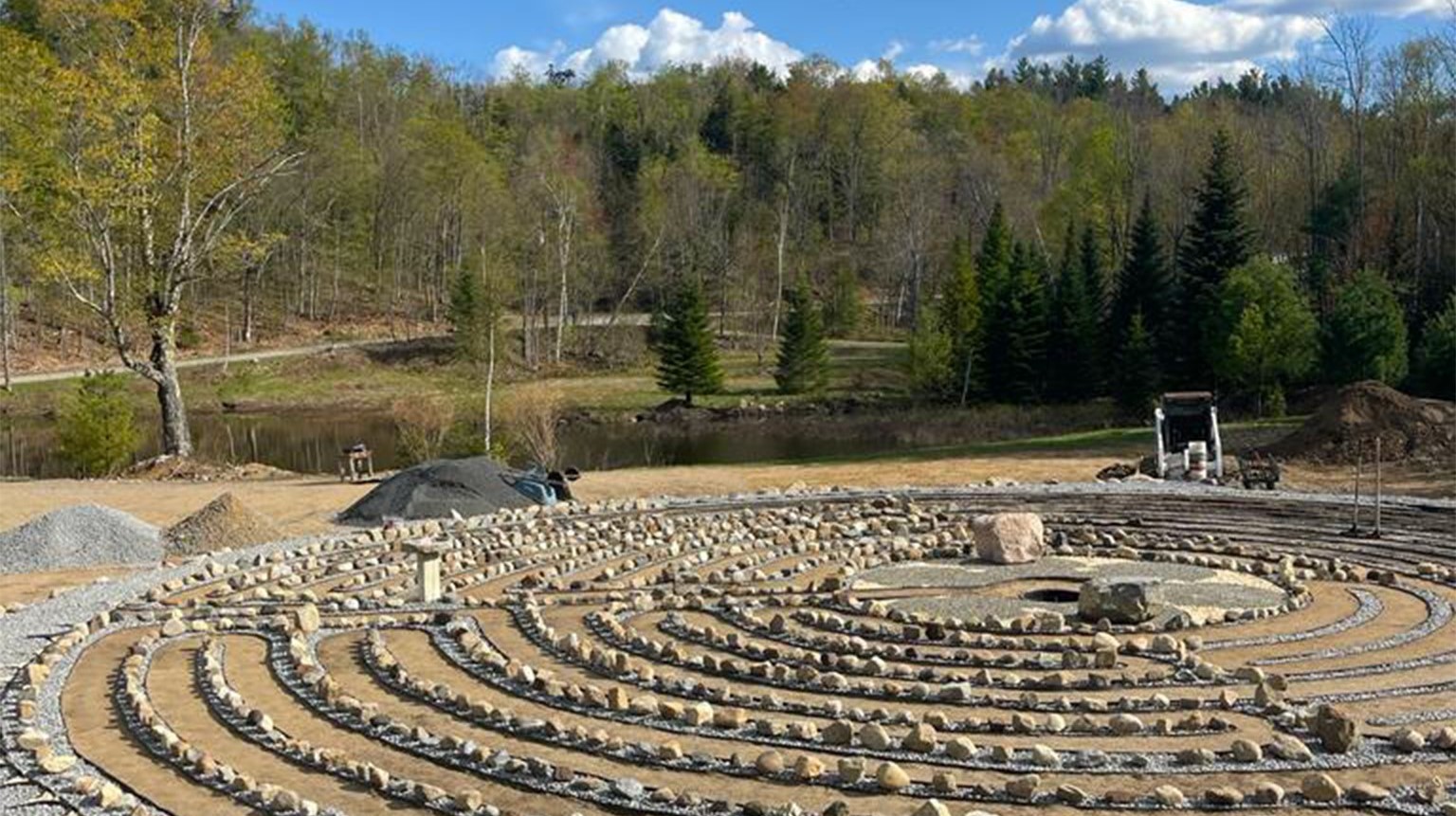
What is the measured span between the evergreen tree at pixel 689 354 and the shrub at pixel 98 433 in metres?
25.0

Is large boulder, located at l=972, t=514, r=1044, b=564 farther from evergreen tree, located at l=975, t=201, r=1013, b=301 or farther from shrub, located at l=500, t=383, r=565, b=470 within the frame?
evergreen tree, located at l=975, t=201, r=1013, b=301

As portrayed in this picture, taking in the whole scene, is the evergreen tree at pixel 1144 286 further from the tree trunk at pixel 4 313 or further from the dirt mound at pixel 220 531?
the tree trunk at pixel 4 313

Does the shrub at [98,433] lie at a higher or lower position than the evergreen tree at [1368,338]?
lower

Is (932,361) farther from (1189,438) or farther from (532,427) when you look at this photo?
(1189,438)

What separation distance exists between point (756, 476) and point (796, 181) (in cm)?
5959

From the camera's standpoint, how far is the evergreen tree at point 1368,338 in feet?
129

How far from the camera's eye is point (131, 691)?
12.3 meters

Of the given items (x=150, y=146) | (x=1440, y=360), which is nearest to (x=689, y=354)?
(x=150, y=146)

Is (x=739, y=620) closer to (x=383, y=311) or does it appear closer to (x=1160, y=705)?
(x=1160, y=705)

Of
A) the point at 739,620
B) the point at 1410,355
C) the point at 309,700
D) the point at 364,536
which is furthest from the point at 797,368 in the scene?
the point at 309,700

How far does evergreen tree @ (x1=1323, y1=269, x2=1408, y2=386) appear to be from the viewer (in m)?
39.2

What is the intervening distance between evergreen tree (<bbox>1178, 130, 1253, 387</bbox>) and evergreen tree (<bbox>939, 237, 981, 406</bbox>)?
7788mm

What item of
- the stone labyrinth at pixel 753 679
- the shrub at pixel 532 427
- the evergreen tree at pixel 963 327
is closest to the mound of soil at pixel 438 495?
the stone labyrinth at pixel 753 679

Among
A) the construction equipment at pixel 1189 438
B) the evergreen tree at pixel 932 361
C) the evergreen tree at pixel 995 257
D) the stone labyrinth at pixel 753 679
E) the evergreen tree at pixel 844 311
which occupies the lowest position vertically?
the stone labyrinth at pixel 753 679
